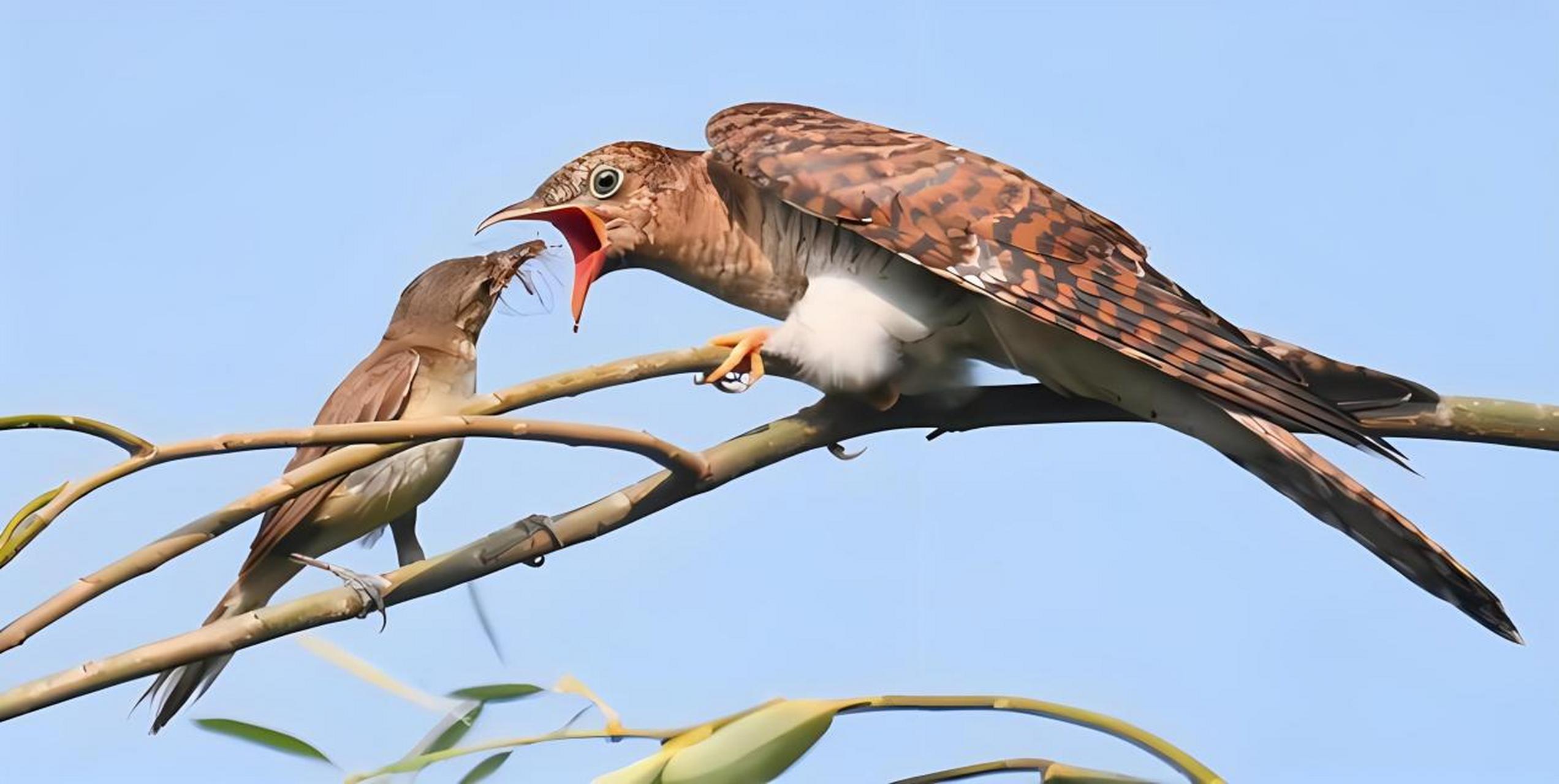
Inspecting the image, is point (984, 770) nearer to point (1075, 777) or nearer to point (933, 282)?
point (1075, 777)

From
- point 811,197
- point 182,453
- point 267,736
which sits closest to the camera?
point 182,453

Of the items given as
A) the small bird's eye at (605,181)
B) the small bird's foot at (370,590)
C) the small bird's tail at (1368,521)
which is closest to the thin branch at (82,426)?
the small bird's foot at (370,590)

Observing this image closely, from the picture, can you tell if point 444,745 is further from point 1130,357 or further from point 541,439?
point 1130,357

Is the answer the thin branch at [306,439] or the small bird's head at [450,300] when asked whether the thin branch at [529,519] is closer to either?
the thin branch at [306,439]

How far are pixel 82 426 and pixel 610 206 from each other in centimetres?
48

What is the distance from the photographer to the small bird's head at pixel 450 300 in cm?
154

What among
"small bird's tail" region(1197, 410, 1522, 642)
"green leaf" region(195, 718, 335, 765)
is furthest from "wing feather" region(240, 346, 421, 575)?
"small bird's tail" region(1197, 410, 1522, 642)

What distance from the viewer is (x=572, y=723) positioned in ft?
3.80

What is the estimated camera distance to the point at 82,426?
3.37 feet

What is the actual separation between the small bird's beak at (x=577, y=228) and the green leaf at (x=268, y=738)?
41cm

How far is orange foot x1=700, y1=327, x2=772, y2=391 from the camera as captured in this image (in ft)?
3.99

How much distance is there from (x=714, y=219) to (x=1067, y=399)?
1.10 ft

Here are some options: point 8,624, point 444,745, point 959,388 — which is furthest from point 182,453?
point 959,388

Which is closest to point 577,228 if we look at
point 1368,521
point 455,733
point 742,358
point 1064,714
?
point 742,358
